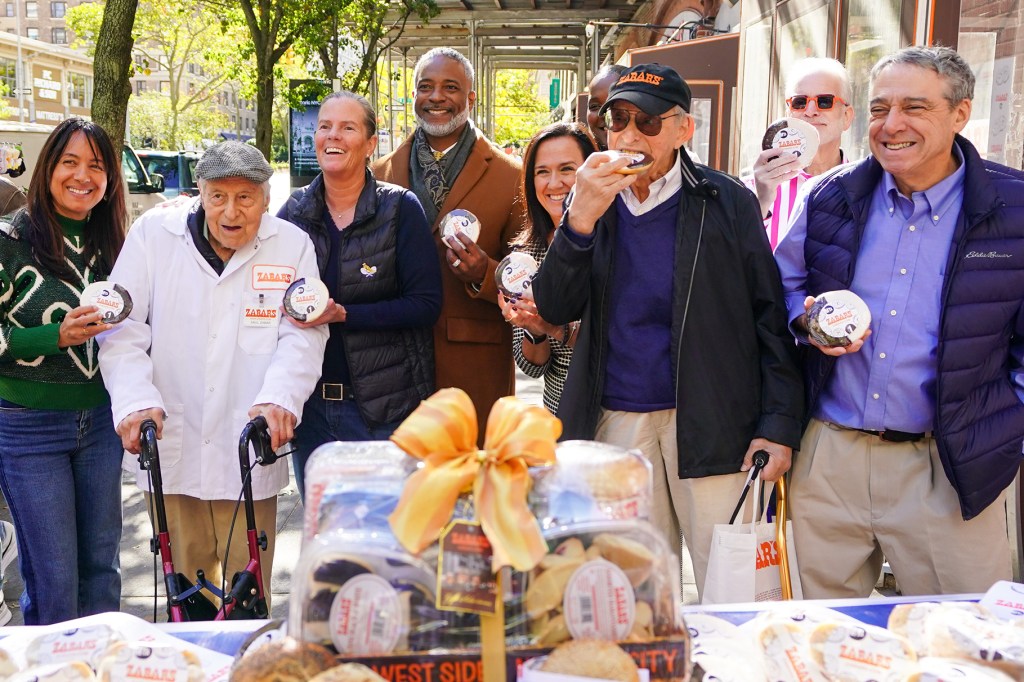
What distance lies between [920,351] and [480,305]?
80.3 inches

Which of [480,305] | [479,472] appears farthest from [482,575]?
[480,305]

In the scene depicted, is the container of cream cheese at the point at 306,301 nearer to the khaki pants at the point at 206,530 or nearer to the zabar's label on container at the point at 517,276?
the zabar's label on container at the point at 517,276

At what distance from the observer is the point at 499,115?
6506 cm

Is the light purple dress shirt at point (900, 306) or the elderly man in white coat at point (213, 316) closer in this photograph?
the light purple dress shirt at point (900, 306)

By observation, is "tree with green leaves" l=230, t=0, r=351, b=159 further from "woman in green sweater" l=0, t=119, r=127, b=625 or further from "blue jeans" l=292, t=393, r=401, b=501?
"blue jeans" l=292, t=393, r=401, b=501

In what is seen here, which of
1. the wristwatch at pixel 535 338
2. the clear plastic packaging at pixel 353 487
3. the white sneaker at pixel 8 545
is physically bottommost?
the white sneaker at pixel 8 545

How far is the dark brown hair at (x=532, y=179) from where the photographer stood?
3598mm

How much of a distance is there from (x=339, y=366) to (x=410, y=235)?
629 millimetres

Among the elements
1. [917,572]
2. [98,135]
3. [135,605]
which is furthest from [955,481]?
[135,605]

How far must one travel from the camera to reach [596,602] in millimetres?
1503

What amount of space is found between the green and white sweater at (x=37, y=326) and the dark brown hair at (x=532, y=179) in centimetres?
179

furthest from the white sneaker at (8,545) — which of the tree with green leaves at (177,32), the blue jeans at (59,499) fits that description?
the tree with green leaves at (177,32)

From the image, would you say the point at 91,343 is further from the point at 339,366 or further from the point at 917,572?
the point at 917,572

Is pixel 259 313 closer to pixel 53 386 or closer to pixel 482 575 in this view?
pixel 53 386
